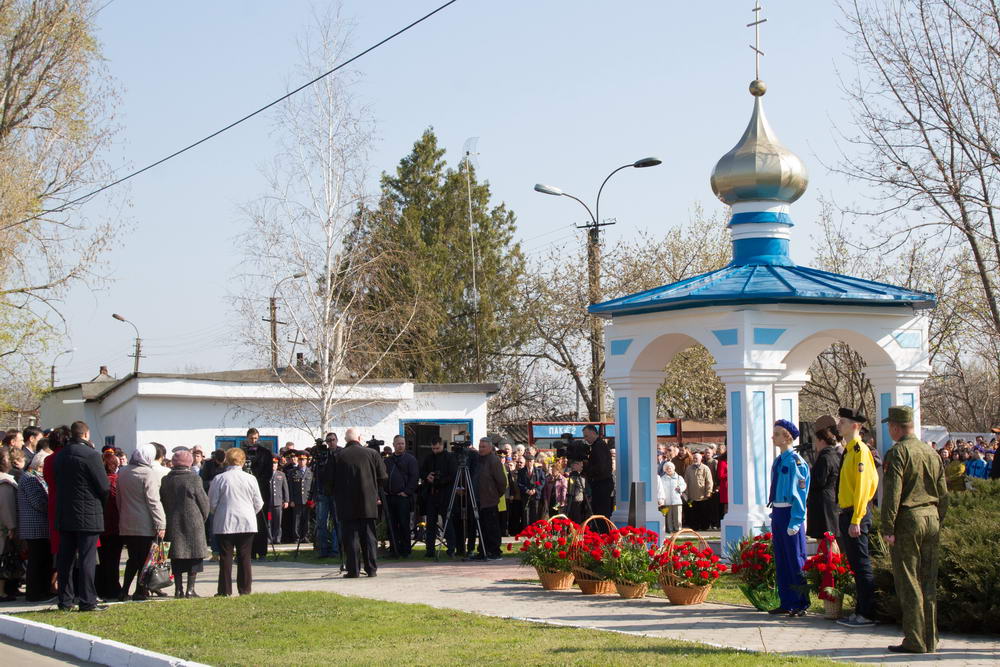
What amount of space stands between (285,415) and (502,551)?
13.4m

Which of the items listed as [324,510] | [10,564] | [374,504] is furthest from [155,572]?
[324,510]

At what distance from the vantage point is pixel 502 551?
61.2ft

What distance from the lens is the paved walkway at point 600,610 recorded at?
9180mm

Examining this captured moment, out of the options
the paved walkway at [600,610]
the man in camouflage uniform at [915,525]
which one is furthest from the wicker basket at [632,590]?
the man in camouflage uniform at [915,525]

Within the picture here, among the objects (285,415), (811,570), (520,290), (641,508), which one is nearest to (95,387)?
(285,415)

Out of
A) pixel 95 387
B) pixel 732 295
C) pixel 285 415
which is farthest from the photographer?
pixel 95 387

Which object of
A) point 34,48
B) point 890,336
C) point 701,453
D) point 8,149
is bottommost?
point 701,453

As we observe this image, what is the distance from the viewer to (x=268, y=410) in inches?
1217

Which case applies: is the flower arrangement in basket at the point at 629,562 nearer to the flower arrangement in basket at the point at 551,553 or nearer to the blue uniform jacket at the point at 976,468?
the flower arrangement in basket at the point at 551,553

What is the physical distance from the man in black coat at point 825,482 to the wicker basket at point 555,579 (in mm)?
2963

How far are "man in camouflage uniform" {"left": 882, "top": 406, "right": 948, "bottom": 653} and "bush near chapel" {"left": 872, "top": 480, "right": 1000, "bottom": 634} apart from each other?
0.67m

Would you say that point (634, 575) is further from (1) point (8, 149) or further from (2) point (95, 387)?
(2) point (95, 387)

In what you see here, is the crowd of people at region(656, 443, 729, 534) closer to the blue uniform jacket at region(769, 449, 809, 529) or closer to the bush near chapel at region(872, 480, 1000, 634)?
the blue uniform jacket at region(769, 449, 809, 529)

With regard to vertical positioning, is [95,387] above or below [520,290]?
below
